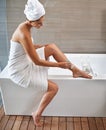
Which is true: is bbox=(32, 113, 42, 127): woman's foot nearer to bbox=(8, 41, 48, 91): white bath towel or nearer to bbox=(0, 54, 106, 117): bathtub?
bbox=(0, 54, 106, 117): bathtub

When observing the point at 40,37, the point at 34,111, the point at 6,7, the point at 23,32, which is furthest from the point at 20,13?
the point at 34,111

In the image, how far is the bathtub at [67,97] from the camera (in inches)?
109

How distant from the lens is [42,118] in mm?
2943

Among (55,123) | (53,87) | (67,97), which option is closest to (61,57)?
(53,87)

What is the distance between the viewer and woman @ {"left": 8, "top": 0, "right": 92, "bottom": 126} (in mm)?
2480

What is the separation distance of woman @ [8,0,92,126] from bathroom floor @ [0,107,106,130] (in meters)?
0.11

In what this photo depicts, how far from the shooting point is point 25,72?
268cm

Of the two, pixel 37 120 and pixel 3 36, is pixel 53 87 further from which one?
pixel 3 36

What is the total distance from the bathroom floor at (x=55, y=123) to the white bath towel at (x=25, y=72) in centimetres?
43

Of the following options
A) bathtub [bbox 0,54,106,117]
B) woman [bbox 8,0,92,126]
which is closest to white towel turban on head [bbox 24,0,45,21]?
woman [bbox 8,0,92,126]

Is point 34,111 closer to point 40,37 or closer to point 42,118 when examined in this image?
point 42,118

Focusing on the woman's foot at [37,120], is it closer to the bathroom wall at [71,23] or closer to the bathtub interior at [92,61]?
the bathtub interior at [92,61]

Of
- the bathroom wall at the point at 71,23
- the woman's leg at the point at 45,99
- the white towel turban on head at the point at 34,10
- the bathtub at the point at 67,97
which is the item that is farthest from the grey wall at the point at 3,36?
the white towel turban on head at the point at 34,10

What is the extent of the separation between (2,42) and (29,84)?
1.18m
